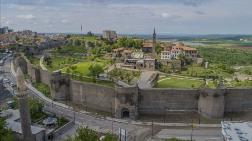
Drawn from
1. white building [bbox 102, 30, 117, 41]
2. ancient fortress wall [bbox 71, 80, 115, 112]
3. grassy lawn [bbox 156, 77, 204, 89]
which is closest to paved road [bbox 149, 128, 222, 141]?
ancient fortress wall [bbox 71, 80, 115, 112]

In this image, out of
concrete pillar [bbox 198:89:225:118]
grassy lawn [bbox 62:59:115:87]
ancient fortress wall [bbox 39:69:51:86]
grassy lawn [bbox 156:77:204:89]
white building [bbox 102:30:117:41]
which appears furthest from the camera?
white building [bbox 102:30:117:41]

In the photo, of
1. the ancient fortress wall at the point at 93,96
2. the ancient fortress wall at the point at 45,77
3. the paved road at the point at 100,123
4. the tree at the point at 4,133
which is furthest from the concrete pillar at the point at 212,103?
the ancient fortress wall at the point at 45,77

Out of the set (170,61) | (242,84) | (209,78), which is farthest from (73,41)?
(242,84)

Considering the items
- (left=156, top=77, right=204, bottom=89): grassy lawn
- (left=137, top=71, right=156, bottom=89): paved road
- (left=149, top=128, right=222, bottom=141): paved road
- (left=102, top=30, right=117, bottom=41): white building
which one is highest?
(left=102, top=30, right=117, bottom=41): white building

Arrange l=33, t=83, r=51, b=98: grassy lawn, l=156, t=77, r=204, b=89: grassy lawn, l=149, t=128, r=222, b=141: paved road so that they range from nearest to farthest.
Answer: l=149, t=128, r=222, b=141: paved road
l=33, t=83, r=51, b=98: grassy lawn
l=156, t=77, r=204, b=89: grassy lawn

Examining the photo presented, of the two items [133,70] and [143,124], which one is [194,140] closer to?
[143,124]

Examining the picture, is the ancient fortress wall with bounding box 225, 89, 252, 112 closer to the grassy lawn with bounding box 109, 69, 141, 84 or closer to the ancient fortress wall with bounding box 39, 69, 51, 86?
the grassy lawn with bounding box 109, 69, 141, 84

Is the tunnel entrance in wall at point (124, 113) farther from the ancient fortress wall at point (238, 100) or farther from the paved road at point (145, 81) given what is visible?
the ancient fortress wall at point (238, 100)

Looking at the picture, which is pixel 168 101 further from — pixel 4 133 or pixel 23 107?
pixel 4 133
